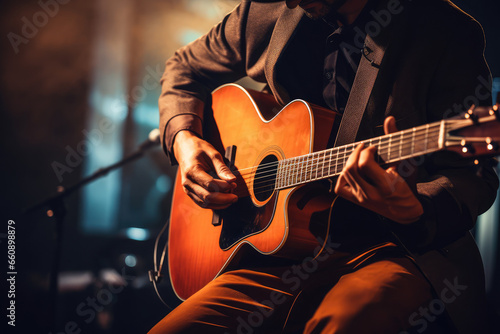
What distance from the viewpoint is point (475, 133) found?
907 mm

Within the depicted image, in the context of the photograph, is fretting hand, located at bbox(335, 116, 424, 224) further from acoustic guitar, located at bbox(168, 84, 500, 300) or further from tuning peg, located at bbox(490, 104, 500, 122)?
tuning peg, located at bbox(490, 104, 500, 122)

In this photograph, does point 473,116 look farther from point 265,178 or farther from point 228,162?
point 228,162

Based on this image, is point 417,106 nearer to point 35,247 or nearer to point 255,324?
point 255,324

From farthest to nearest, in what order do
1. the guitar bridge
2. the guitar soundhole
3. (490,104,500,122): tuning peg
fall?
the guitar bridge, the guitar soundhole, (490,104,500,122): tuning peg

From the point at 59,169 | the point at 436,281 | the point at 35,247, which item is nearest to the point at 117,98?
the point at 59,169

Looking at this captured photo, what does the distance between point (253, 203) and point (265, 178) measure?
0.11m

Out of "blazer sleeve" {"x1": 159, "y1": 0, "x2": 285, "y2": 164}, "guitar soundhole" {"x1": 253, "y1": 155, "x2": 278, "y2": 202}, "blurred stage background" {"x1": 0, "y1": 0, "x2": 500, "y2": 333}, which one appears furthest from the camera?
"blurred stage background" {"x1": 0, "y1": 0, "x2": 500, "y2": 333}

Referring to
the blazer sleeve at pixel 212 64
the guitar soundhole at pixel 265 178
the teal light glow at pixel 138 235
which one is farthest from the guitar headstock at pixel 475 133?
the teal light glow at pixel 138 235

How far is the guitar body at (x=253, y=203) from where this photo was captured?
129 cm

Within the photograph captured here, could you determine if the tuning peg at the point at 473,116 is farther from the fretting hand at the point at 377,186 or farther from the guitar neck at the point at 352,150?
the fretting hand at the point at 377,186

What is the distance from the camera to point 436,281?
114 cm

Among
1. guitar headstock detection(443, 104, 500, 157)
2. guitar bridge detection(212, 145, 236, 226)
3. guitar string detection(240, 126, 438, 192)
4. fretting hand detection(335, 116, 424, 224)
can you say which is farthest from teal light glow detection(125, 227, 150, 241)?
guitar headstock detection(443, 104, 500, 157)

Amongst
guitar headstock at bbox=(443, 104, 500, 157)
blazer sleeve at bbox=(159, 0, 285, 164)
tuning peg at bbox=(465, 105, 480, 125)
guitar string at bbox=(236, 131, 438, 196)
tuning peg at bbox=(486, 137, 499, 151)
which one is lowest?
tuning peg at bbox=(486, 137, 499, 151)

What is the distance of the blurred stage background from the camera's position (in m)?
3.40
